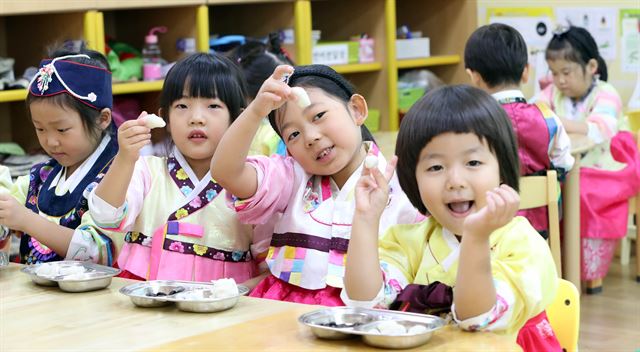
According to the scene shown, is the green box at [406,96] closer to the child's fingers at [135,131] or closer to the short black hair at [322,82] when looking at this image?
the short black hair at [322,82]

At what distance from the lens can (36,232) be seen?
82.9 inches

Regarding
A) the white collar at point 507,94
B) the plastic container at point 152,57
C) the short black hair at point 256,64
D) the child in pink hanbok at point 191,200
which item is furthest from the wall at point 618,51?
the child in pink hanbok at point 191,200

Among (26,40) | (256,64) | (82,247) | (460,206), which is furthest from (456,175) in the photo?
(26,40)

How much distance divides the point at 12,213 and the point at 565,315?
1098 mm

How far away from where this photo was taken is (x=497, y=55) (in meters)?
3.54

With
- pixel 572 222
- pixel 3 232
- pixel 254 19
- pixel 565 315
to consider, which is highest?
pixel 254 19

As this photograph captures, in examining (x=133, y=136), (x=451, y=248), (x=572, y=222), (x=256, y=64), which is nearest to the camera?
(x=451, y=248)

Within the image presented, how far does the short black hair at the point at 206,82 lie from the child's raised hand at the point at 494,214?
93cm

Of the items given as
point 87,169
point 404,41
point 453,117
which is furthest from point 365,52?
point 453,117

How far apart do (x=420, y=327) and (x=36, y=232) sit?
3.45 ft

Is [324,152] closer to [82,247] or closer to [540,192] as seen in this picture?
[82,247]

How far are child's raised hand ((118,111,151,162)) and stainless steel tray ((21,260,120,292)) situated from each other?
225 millimetres

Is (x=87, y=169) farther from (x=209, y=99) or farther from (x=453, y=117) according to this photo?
(x=453, y=117)

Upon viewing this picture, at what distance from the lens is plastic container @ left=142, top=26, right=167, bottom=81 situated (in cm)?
405
